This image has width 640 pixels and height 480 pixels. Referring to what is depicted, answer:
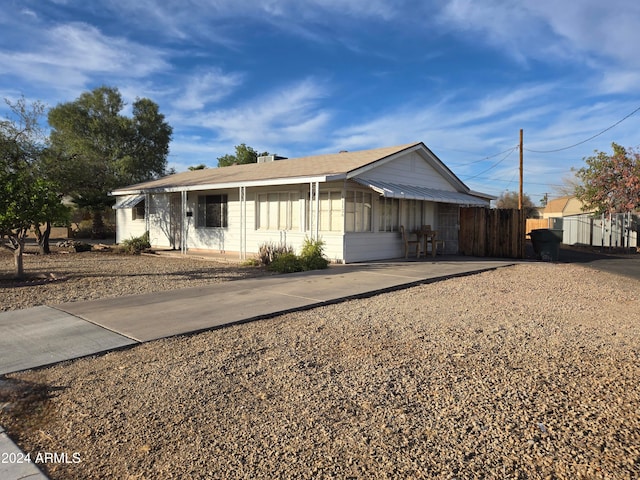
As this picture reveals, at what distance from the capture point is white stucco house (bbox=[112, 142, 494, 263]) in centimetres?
1355

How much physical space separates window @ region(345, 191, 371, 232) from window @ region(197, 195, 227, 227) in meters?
5.77

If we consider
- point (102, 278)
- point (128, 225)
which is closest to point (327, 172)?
point (102, 278)

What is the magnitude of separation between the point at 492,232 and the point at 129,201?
16.2 m

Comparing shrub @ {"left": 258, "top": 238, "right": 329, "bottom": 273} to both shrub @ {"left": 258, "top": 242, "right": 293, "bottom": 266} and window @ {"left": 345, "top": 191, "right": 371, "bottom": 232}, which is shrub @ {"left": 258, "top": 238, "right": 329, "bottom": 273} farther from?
window @ {"left": 345, "top": 191, "right": 371, "bottom": 232}

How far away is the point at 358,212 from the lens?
550 inches

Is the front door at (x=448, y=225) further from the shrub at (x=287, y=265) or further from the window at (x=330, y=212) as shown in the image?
the shrub at (x=287, y=265)

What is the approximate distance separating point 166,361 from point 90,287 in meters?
5.43

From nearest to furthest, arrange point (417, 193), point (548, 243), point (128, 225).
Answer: point (417, 193), point (548, 243), point (128, 225)

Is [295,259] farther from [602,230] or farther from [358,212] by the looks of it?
[602,230]

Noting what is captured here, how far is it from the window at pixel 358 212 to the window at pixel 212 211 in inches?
227

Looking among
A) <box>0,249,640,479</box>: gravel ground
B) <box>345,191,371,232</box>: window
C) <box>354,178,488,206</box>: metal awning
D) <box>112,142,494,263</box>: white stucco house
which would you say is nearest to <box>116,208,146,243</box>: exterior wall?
<box>112,142,494,263</box>: white stucco house

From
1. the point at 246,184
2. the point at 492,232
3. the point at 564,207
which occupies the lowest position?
the point at 492,232

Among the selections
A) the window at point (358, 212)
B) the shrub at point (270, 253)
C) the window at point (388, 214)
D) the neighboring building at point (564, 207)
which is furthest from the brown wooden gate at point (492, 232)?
the neighboring building at point (564, 207)

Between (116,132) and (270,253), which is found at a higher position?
(116,132)
